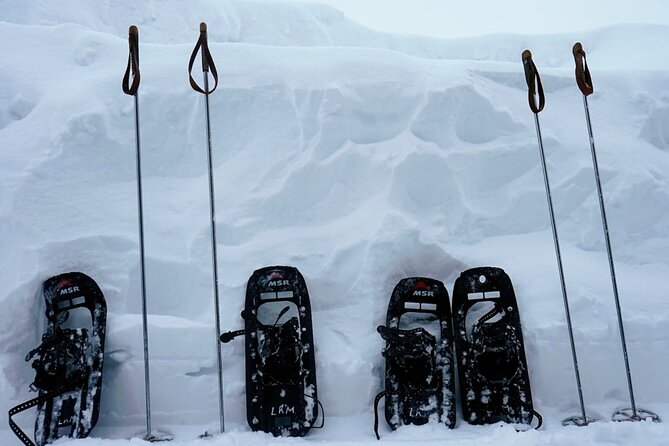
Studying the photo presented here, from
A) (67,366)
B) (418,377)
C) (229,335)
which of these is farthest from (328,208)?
(67,366)

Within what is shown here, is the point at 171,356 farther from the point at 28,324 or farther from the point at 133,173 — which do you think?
the point at 133,173

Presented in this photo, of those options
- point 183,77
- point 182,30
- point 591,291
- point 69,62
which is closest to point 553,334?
point 591,291

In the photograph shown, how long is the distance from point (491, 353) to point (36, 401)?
2482mm

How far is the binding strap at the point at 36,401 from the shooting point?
7.61 ft

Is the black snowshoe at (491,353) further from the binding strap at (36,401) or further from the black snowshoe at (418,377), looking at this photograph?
the binding strap at (36,401)

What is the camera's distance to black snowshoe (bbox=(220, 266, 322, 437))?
257cm

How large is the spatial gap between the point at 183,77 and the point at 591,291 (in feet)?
11.4

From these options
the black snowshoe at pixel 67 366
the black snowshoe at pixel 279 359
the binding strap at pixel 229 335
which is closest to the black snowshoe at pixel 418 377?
the black snowshoe at pixel 279 359

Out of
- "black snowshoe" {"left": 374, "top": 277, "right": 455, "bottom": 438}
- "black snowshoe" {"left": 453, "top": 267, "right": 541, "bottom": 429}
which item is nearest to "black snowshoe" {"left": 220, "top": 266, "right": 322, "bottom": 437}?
"black snowshoe" {"left": 374, "top": 277, "right": 455, "bottom": 438}

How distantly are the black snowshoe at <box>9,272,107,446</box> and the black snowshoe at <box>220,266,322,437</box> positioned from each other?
0.76 m

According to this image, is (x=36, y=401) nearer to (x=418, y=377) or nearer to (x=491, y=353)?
(x=418, y=377)

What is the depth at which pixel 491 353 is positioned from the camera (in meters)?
2.66

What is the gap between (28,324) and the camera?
277cm

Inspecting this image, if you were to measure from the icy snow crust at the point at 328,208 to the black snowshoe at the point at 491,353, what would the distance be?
14 cm
